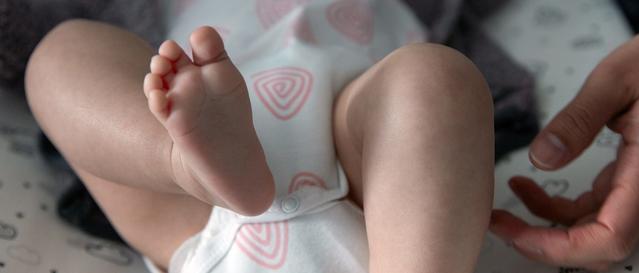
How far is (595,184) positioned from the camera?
80 cm

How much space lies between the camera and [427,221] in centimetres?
59

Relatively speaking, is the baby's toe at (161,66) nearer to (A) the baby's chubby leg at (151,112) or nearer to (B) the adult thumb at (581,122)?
(A) the baby's chubby leg at (151,112)

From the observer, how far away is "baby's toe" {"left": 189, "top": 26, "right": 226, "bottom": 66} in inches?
21.6

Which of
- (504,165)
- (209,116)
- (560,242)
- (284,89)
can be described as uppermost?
(209,116)

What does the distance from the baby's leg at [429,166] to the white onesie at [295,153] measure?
0.07 meters

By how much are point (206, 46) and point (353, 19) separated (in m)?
0.40

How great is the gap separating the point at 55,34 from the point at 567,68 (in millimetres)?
714

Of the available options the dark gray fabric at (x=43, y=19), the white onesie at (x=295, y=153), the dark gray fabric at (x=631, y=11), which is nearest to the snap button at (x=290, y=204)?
the white onesie at (x=295, y=153)

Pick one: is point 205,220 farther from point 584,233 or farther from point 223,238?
point 584,233

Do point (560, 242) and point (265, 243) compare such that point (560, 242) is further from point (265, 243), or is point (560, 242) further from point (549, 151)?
point (265, 243)

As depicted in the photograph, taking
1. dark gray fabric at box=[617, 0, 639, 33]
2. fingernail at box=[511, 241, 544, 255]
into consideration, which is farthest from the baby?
dark gray fabric at box=[617, 0, 639, 33]

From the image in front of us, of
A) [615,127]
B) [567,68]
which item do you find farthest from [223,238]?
[567,68]

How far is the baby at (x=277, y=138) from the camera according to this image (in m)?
0.58

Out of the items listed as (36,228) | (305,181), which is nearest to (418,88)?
(305,181)
